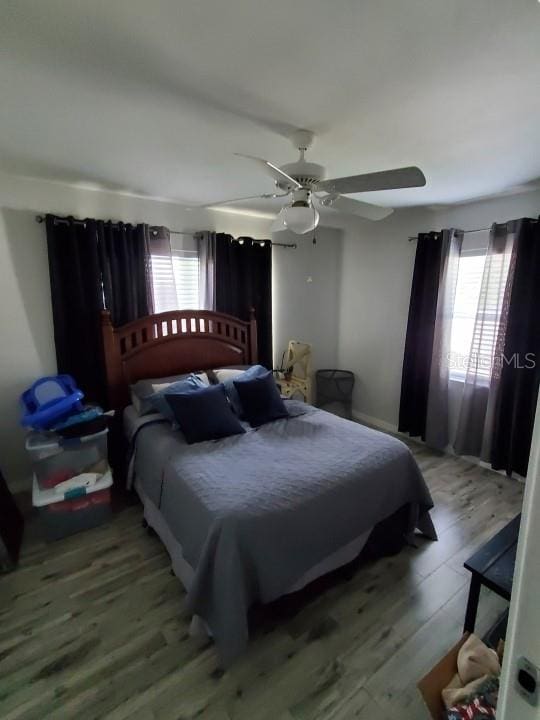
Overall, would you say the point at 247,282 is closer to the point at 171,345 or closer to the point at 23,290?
the point at 171,345

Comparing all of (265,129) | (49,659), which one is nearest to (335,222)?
(265,129)

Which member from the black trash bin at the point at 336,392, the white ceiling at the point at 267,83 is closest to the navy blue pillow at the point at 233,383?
the black trash bin at the point at 336,392

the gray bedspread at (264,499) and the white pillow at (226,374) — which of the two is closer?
the gray bedspread at (264,499)

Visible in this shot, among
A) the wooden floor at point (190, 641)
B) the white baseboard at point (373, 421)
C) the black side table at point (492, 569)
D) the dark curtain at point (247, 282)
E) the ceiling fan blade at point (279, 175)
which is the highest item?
the ceiling fan blade at point (279, 175)

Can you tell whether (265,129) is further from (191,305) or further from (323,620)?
(323,620)

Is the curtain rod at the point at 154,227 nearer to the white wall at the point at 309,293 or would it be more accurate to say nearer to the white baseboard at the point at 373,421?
the white wall at the point at 309,293

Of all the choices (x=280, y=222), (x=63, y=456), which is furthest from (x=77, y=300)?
(x=280, y=222)

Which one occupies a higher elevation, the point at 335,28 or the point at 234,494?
the point at 335,28

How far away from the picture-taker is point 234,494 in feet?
5.36

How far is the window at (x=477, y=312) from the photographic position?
2.89 metres

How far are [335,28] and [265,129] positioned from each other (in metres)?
0.70

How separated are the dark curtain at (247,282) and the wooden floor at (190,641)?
2.22 meters

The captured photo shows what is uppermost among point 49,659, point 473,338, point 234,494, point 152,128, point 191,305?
point 152,128

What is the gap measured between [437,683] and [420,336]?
2.81m
